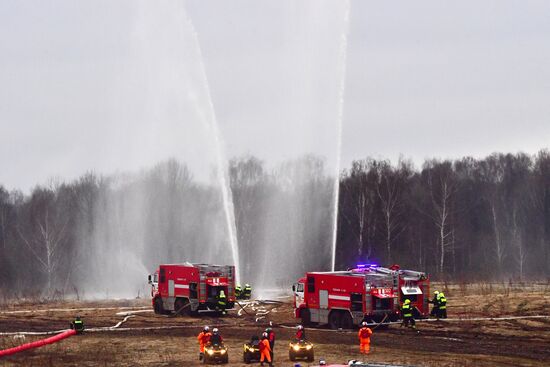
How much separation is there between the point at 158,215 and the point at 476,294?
46.4m

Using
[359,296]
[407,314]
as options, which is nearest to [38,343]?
[359,296]

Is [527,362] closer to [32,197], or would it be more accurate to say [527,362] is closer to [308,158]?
[308,158]

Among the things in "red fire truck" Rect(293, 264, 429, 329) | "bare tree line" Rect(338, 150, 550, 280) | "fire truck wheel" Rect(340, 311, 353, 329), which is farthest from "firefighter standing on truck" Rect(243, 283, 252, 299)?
"bare tree line" Rect(338, 150, 550, 280)

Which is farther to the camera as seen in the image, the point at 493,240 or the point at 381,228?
the point at 493,240

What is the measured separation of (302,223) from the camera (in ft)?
284

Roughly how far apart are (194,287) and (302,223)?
3078cm

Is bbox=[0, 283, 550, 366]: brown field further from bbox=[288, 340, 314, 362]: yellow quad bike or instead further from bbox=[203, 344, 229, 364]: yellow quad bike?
bbox=[203, 344, 229, 364]: yellow quad bike

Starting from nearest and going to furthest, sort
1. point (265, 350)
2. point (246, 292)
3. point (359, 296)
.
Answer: point (265, 350), point (359, 296), point (246, 292)

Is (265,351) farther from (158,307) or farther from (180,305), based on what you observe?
(158,307)

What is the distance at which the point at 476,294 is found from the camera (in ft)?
216

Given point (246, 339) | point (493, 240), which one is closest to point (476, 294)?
point (246, 339)

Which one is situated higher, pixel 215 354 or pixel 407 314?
pixel 407 314

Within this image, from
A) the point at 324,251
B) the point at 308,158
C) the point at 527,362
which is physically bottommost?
the point at 527,362

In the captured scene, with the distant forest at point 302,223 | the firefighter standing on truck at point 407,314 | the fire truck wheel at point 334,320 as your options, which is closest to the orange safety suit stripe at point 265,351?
the firefighter standing on truck at point 407,314
